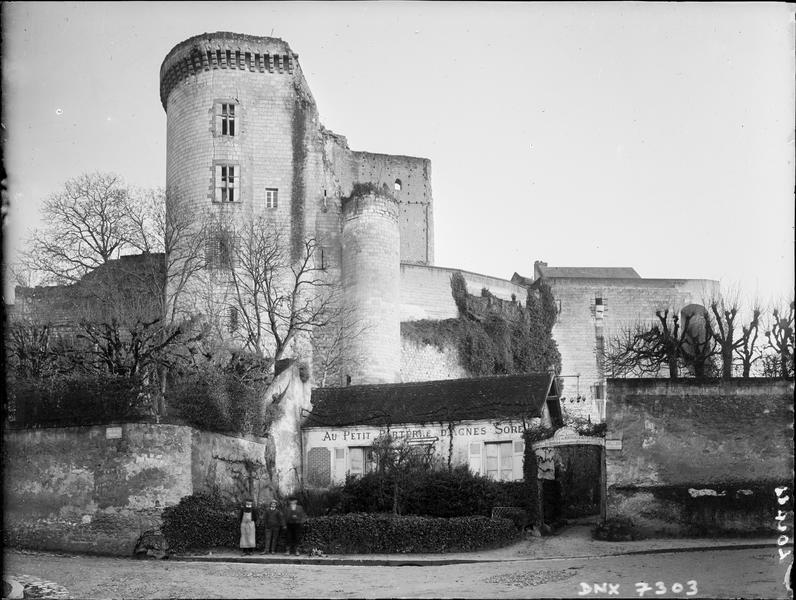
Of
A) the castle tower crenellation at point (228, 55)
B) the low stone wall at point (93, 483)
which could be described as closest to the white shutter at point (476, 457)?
the low stone wall at point (93, 483)

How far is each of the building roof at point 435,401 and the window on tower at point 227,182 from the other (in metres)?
16.4

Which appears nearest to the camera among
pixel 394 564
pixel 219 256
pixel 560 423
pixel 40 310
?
pixel 394 564

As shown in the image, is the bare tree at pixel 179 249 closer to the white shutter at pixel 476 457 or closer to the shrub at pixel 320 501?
the shrub at pixel 320 501

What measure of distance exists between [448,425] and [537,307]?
29.9 m

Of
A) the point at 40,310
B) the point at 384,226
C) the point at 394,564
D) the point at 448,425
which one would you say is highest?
the point at 384,226

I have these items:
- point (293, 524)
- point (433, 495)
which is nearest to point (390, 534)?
point (293, 524)

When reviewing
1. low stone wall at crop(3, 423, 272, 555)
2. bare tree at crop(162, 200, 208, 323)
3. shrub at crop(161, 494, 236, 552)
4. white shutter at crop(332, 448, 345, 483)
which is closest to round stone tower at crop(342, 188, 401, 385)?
bare tree at crop(162, 200, 208, 323)

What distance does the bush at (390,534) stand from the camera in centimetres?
2086

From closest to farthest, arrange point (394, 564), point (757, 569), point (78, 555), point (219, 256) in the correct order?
1. point (757, 569)
2. point (394, 564)
3. point (78, 555)
4. point (219, 256)

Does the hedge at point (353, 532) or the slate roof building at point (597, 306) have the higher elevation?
the slate roof building at point (597, 306)

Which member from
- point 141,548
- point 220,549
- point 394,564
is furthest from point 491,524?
point 141,548

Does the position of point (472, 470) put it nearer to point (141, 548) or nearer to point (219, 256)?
point (141, 548)

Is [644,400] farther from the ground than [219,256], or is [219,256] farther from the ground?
[219,256]

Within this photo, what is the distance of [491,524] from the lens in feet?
71.4
